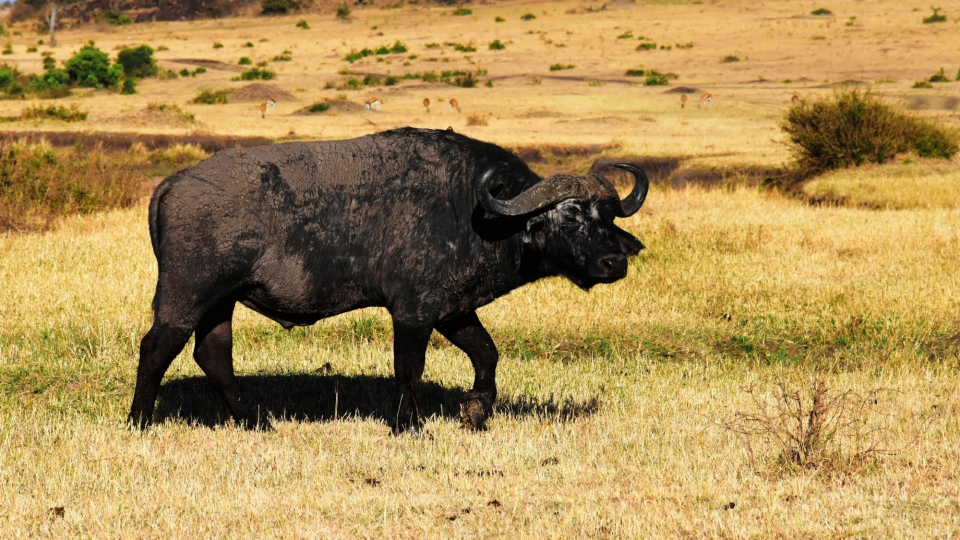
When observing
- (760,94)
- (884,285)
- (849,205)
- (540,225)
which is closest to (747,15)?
(760,94)

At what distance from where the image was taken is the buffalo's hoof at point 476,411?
8.53 m

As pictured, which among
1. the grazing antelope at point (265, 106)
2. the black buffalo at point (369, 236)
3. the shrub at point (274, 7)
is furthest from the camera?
the shrub at point (274, 7)

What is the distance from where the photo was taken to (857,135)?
25266 mm

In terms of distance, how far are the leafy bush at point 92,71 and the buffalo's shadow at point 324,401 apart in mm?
56835

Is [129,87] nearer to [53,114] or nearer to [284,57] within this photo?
[53,114]

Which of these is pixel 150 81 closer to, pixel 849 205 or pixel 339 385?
pixel 849 205

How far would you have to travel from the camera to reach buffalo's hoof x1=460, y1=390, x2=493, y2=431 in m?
8.53

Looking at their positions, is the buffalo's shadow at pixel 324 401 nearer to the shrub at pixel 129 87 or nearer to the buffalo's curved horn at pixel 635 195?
the buffalo's curved horn at pixel 635 195

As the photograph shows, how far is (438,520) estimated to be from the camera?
6371 millimetres

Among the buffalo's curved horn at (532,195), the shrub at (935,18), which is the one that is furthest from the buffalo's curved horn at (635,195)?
the shrub at (935,18)

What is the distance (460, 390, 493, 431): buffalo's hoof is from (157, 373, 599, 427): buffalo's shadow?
213 mm

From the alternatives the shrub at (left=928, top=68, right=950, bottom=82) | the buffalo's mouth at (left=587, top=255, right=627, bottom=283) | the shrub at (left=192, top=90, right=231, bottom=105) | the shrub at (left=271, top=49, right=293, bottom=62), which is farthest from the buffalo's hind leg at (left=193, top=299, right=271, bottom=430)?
the shrub at (left=271, top=49, right=293, bottom=62)

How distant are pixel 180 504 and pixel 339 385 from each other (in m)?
3.54

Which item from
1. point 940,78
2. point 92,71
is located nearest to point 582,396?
point 940,78
